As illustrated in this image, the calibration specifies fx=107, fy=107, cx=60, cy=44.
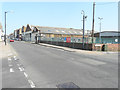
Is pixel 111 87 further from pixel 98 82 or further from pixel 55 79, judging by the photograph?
pixel 55 79

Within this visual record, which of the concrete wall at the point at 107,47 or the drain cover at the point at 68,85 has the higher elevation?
the concrete wall at the point at 107,47

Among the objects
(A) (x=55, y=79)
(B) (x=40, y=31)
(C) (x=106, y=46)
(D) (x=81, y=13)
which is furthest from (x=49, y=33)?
(A) (x=55, y=79)

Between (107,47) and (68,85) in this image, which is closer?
(68,85)

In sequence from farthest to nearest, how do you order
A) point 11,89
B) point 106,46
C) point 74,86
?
point 106,46 < point 74,86 < point 11,89

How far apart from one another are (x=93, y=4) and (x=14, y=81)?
18.1m

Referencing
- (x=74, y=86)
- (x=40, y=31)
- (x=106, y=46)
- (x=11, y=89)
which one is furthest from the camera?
(x=40, y=31)

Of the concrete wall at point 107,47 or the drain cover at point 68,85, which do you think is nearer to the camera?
the drain cover at point 68,85

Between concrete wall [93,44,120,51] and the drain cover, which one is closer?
the drain cover

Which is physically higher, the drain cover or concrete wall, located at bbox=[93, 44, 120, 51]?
concrete wall, located at bbox=[93, 44, 120, 51]

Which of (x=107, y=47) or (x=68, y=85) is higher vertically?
(x=107, y=47)

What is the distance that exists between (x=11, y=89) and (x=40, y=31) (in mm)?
47878

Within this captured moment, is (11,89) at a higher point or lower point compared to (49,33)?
lower

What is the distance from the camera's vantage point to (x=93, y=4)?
61.5 ft

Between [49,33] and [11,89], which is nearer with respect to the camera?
[11,89]
